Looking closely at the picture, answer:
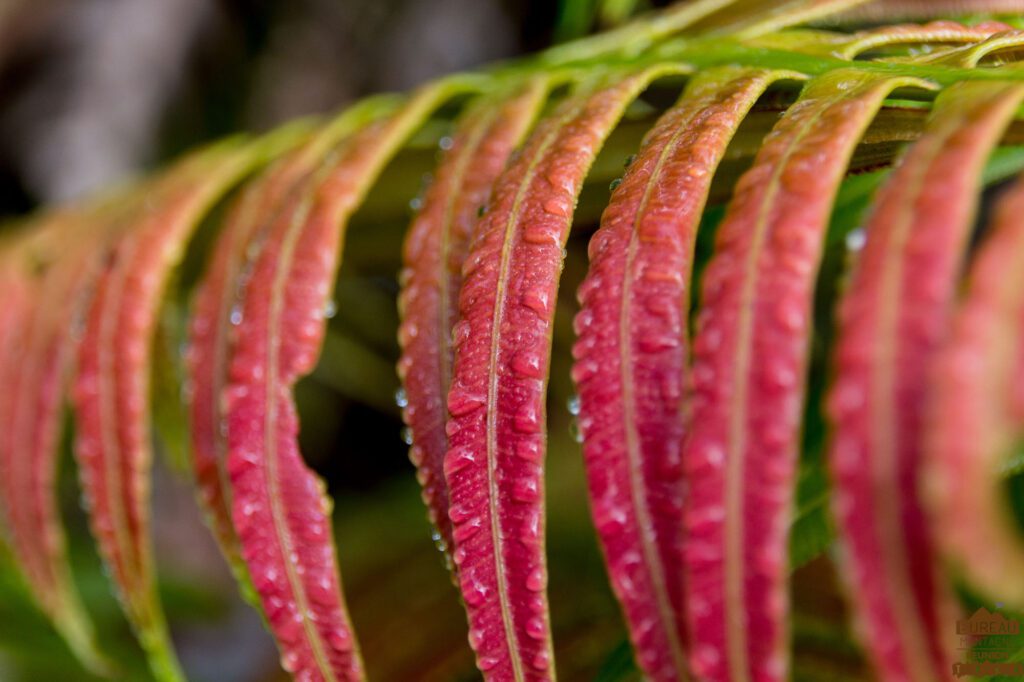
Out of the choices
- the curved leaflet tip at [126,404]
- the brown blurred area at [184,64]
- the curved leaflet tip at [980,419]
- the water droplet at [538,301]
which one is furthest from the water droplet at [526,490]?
the brown blurred area at [184,64]

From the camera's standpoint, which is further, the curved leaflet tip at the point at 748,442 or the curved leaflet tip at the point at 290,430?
the curved leaflet tip at the point at 290,430

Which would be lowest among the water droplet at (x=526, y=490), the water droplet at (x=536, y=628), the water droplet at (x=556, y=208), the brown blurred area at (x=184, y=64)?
the water droplet at (x=536, y=628)

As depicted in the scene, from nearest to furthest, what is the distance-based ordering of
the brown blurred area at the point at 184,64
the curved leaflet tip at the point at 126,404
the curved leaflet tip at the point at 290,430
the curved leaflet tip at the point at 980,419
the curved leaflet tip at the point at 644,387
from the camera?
the curved leaflet tip at the point at 980,419 < the curved leaflet tip at the point at 644,387 < the curved leaflet tip at the point at 290,430 < the curved leaflet tip at the point at 126,404 < the brown blurred area at the point at 184,64

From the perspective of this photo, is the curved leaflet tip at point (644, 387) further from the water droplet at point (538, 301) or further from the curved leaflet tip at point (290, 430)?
the curved leaflet tip at point (290, 430)

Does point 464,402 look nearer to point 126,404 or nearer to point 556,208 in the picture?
point 556,208

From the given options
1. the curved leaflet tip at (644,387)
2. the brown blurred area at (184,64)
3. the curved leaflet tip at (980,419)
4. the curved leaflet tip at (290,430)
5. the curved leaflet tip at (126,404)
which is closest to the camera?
the curved leaflet tip at (980,419)

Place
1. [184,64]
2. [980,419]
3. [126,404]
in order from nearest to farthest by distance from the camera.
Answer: [980,419] < [126,404] < [184,64]

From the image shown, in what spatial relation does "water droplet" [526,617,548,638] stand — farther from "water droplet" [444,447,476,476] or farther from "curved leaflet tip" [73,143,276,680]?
"curved leaflet tip" [73,143,276,680]

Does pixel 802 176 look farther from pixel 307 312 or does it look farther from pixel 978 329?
pixel 307 312

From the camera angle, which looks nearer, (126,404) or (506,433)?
(506,433)

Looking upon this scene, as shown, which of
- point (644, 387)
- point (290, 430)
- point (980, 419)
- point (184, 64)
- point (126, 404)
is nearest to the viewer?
point (980, 419)

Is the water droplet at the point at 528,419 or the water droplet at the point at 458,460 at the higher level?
the water droplet at the point at 528,419

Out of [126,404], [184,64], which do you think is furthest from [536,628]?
[184,64]

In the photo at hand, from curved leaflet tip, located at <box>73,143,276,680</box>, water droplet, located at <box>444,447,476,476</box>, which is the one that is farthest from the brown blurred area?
water droplet, located at <box>444,447,476,476</box>
